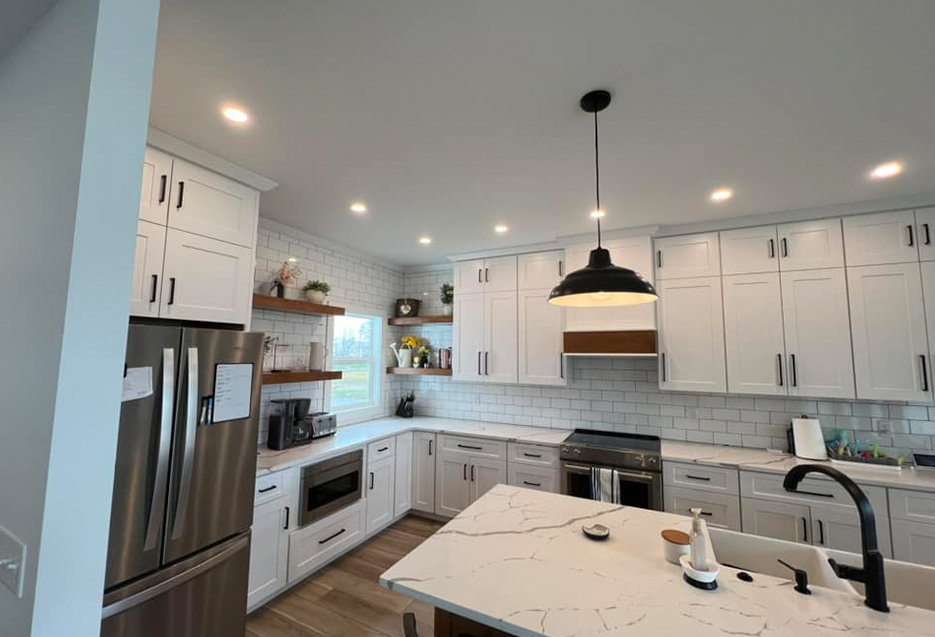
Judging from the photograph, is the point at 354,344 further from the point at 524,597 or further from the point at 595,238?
the point at 524,597

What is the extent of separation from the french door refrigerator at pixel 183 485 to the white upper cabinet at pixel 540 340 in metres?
2.33

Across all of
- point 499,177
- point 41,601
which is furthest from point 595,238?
point 41,601

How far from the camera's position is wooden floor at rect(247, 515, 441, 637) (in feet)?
7.40

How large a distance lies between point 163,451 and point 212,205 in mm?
1324

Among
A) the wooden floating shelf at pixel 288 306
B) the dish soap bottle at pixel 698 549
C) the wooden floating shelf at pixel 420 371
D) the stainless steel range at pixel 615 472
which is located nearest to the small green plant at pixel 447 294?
the wooden floating shelf at pixel 420 371

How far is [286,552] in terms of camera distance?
100 inches

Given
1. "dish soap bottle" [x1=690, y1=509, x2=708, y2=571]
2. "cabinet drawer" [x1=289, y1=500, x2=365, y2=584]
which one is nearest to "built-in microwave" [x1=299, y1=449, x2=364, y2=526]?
"cabinet drawer" [x1=289, y1=500, x2=365, y2=584]

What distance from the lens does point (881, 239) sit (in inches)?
103

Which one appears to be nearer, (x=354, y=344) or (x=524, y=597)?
(x=524, y=597)

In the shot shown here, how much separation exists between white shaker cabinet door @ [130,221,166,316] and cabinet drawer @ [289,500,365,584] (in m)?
1.72

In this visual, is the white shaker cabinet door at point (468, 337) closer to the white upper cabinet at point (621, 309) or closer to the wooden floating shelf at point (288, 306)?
the white upper cabinet at point (621, 309)

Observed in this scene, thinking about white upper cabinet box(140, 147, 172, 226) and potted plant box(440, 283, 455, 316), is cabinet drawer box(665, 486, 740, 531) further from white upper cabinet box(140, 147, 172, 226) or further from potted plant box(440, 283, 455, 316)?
white upper cabinet box(140, 147, 172, 226)

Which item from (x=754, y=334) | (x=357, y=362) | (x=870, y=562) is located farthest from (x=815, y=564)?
(x=357, y=362)

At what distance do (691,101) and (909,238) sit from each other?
223 cm
